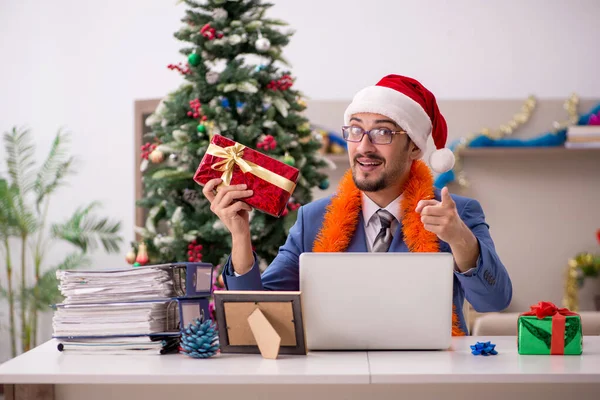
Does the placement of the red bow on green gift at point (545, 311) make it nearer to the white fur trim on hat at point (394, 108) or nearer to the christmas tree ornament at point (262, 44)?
the white fur trim on hat at point (394, 108)

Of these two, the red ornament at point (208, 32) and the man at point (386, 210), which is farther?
the red ornament at point (208, 32)

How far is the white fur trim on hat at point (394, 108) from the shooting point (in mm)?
2125

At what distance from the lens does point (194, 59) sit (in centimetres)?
346

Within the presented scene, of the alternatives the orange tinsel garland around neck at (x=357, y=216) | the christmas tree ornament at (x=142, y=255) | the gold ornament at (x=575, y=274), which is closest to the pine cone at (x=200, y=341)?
the orange tinsel garland around neck at (x=357, y=216)

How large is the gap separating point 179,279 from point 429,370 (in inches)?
22.3

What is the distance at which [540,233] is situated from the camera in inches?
204

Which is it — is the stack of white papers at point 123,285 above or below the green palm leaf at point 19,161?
below

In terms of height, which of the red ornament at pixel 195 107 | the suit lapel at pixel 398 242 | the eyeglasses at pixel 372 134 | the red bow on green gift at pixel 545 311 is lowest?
the red bow on green gift at pixel 545 311

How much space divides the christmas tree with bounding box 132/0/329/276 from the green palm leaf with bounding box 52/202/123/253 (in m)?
1.68

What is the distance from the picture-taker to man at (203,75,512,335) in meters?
1.92

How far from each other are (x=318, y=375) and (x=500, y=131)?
4103mm

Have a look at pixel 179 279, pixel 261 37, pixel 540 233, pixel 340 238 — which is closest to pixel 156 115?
pixel 261 37

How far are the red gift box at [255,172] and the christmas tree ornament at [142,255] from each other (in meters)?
1.85

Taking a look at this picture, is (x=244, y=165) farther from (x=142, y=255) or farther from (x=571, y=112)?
(x=571, y=112)
